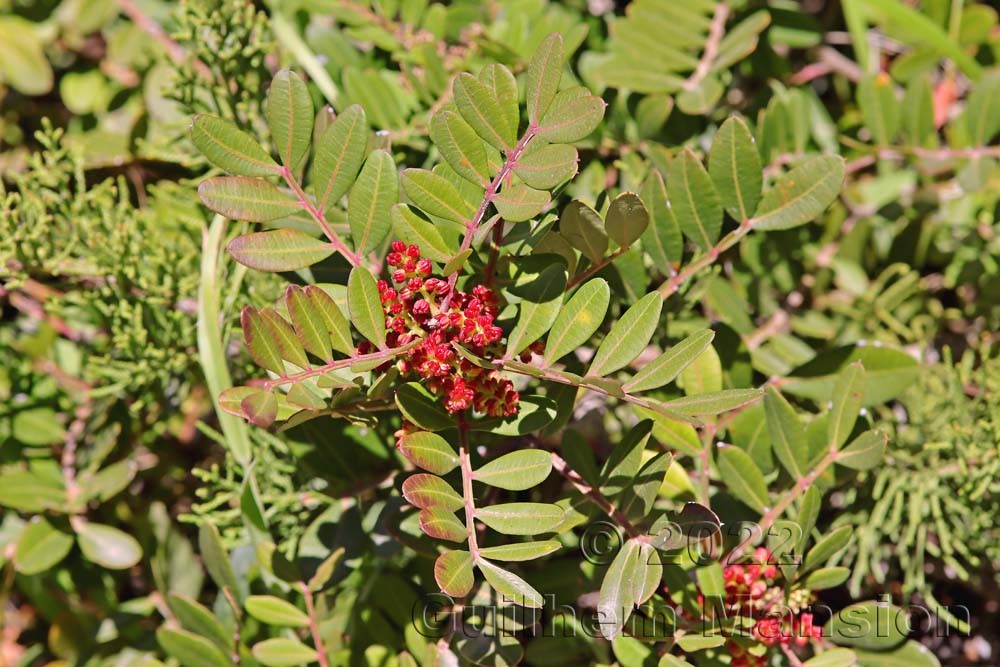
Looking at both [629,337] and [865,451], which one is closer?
[629,337]

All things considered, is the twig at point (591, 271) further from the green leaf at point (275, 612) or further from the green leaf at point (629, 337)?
the green leaf at point (275, 612)

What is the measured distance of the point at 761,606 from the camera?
104 centimetres

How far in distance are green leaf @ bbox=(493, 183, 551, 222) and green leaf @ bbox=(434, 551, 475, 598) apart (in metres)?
0.34

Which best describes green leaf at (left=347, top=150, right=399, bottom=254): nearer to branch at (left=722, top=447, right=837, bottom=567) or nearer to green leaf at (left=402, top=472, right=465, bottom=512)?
green leaf at (left=402, top=472, right=465, bottom=512)

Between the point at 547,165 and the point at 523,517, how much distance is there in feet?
1.16

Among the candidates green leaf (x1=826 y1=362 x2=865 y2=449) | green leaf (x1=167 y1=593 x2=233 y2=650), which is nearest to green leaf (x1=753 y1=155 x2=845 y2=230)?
green leaf (x1=826 y1=362 x2=865 y2=449)

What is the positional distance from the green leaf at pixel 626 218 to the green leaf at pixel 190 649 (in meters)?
0.77

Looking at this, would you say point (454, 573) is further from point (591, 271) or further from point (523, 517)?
point (591, 271)

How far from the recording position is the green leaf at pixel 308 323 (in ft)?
2.74

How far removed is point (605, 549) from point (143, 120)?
1.12 m

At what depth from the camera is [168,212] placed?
141cm

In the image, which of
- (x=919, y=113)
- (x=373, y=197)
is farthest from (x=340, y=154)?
(x=919, y=113)

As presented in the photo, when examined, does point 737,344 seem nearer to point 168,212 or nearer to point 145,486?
point 168,212

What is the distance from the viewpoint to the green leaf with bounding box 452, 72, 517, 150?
0.81 metres
